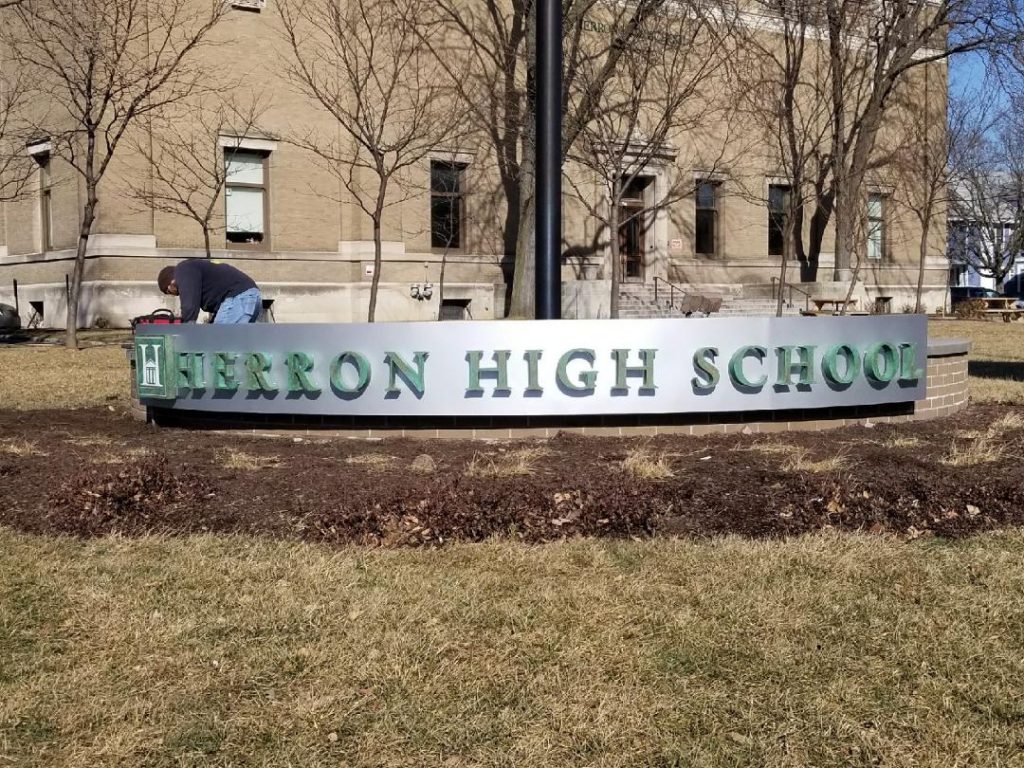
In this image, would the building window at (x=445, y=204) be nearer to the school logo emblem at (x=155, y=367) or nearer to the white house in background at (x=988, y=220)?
the school logo emblem at (x=155, y=367)

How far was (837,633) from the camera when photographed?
425 centimetres

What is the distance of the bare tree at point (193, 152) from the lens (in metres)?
23.9

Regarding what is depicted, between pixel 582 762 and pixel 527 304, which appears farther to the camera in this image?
pixel 527 304

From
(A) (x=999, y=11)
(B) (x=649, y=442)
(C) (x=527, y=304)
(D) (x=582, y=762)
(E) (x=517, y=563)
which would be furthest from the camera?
(A) (x=999, y=11)

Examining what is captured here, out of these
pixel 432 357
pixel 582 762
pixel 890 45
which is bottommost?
pixel 582 762

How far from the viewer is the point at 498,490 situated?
6371 mm

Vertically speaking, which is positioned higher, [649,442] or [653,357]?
[653,357]

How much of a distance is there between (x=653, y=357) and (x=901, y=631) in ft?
14.1

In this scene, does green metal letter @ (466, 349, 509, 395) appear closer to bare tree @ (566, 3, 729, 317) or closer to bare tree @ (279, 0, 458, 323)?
bare tree @ (566, 3, 729, 317)

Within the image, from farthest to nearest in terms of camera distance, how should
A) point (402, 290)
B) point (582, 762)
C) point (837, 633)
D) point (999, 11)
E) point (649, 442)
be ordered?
point (999, 11)
point (402, 290)
point (649, 442)
point (837, 633)
point (582, 762)

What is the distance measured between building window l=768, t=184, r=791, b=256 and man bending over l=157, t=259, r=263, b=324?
27.1m

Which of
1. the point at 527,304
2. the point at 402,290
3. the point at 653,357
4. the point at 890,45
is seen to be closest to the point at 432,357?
the point at 653,357

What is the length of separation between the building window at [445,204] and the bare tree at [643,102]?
3.01 m

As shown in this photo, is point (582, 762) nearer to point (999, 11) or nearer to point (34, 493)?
point (34, 493)
